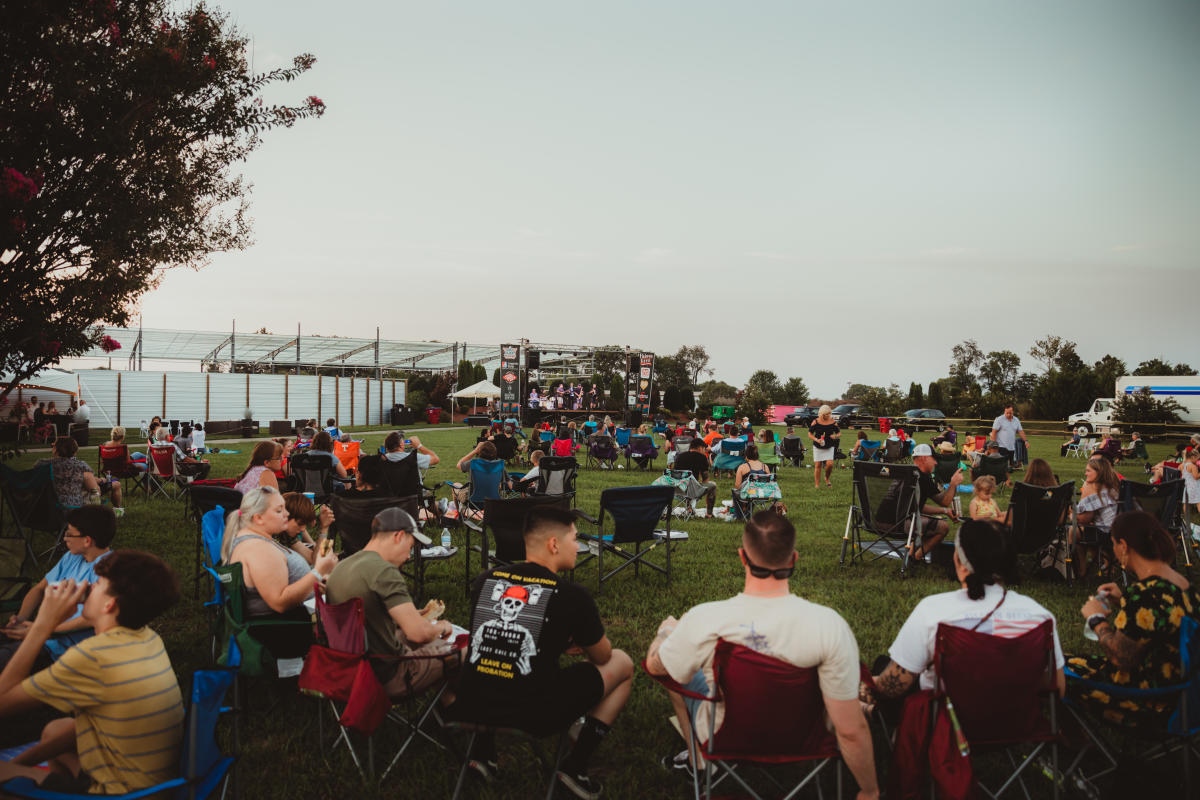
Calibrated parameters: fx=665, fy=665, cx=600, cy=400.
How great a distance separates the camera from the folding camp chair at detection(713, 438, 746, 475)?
38.1 feet

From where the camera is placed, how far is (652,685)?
3.70 meters

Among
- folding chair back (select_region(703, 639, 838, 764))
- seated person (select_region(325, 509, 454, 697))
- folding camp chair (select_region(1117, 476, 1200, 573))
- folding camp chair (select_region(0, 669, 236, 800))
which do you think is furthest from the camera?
folding camp chair (select_region(1117, 476, 1200, 573))

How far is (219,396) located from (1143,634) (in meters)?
28.7

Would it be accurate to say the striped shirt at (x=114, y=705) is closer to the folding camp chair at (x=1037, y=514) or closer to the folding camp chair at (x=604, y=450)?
the folding camp chair at (x=1037, y=514)

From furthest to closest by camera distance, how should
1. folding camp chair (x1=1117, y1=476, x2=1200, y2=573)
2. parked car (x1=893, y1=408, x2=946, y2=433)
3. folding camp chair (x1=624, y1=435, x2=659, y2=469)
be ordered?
parked car (x1=893, y1=408, x2=946, y2=433), folding camp chair (x1=624, y1=435, x2=659, y2=469), folding camp chair (x1=1117, y1=476, x2=1200, y2=573)

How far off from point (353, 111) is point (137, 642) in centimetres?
1275

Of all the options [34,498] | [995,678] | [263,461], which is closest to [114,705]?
[995,678]

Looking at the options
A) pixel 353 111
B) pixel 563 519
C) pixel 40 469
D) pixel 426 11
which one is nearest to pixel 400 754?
pixel 563 519

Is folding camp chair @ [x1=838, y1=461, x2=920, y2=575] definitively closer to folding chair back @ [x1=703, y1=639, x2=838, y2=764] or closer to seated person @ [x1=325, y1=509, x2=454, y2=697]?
folding chair back @ [x1=703, y1=639, x2=838, y2=764]

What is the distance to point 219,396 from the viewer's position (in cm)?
2578

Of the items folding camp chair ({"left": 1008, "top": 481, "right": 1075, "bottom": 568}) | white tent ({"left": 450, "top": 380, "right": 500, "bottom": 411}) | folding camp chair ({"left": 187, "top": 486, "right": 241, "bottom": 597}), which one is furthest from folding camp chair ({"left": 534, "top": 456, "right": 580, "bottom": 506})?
white tent ({"left": 450, "top": 380, "right": 500, "bottom": 411})

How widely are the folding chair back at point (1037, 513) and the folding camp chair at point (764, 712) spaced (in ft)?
14.5

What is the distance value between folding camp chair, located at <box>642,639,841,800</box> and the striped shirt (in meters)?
1.55

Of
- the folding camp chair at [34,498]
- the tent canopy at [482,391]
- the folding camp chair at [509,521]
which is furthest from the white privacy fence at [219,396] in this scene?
the folding camp chair at [509,521]
